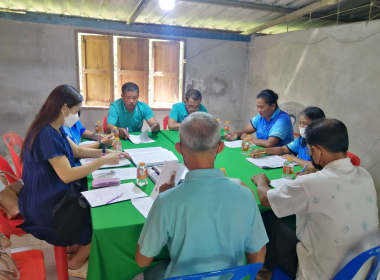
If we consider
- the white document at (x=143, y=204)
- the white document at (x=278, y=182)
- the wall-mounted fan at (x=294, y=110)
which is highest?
the wall-mounted fan at (x=294, y=110)

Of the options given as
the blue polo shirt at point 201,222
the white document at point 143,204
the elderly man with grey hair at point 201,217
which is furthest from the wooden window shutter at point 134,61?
the blue polo shirt at point 201,222

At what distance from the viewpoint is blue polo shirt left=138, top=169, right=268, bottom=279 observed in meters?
0.94

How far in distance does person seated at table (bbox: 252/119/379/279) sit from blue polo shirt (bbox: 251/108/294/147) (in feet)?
4.66

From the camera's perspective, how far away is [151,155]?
2.26 metres

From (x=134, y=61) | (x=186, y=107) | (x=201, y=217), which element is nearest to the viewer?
(x=201, y=217)

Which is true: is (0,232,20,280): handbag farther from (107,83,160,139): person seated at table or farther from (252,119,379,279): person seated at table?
(107,83,160,139): person seated at table

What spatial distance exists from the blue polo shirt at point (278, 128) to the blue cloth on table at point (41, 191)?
2.03 metres

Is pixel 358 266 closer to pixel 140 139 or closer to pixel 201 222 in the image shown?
pixel 201 222

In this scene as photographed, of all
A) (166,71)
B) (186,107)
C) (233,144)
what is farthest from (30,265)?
(166,71)

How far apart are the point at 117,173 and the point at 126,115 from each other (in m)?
1.57

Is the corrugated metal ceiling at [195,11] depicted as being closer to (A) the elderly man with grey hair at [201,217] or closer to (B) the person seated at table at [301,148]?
(B) the person seated at table at [301,148]

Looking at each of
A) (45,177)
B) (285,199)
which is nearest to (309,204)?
(285,199)

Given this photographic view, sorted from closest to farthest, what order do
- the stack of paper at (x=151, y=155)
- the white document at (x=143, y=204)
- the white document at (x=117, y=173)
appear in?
the white document at (x=143, y=204) < the white document at (x=117, y=173) < the stack of paper at (x=151, y=155)

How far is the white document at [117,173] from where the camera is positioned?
1.79m
